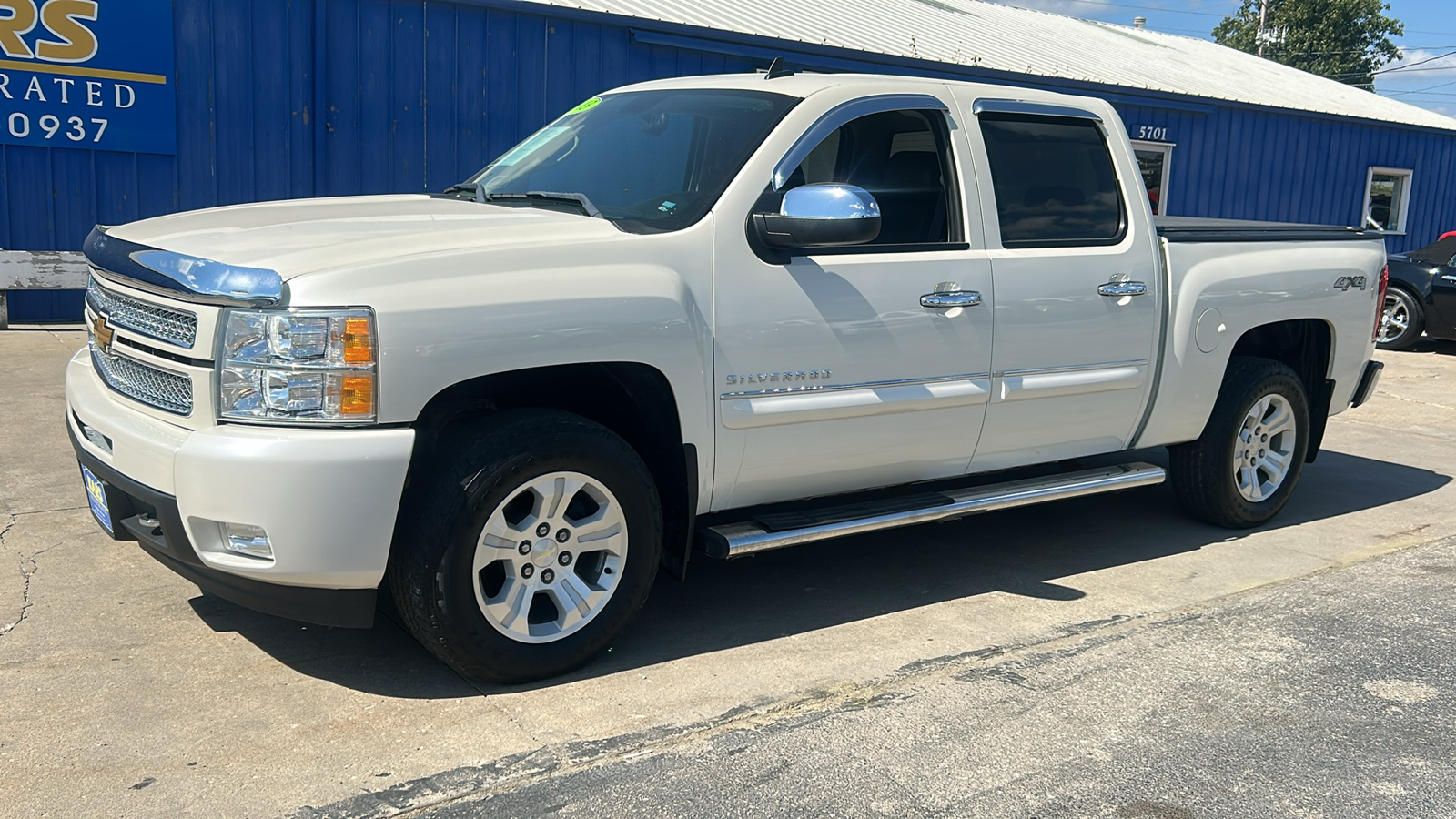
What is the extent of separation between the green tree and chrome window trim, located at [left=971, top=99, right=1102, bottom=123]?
58716 mm

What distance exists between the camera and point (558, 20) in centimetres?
1229

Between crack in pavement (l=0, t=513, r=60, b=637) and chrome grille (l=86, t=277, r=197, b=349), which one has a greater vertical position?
chrome grille (l=86, t=277, r=197, b=349)

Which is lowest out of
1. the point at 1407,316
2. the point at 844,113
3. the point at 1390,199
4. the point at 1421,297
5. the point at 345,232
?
the point at 1407,316

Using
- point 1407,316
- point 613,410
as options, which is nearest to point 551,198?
point 613,410

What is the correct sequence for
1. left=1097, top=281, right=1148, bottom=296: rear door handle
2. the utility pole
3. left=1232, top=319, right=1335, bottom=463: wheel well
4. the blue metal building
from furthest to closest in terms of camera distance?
the utility pole
the blue metal building
left=1232, top=319, right=1335, bottom=463: wheel well
left=1097, top=281, right=1148, bottom=296: rear door handle

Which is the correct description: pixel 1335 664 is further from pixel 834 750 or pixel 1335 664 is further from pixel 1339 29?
pixel 1339 29

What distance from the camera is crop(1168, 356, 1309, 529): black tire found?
5797 mm

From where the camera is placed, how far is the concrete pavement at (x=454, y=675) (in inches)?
127

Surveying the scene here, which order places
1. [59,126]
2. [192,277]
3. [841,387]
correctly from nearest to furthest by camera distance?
[192,277]
[841,387]
[59,126]

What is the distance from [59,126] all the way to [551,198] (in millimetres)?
7844

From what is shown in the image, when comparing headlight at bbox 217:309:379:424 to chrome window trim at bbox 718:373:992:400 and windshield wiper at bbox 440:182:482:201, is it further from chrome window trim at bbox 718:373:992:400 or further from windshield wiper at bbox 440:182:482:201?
windshield wiper at bbox 440:182:482:201

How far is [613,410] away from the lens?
13.5ft

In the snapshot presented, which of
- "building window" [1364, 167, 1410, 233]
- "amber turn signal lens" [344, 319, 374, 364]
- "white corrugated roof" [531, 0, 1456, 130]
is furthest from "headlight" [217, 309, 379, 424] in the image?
"building window" [1364, 167, 1410, 233]

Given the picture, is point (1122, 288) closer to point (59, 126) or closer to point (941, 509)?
point (941, 509)
